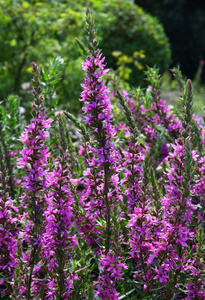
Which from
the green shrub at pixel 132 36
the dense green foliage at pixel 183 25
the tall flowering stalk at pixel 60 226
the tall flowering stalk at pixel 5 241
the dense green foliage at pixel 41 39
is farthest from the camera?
the dense green foliage at pixel 183 25

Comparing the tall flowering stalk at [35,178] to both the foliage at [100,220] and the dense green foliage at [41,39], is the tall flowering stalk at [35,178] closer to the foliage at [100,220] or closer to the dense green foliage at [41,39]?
the foliage at [100,220]

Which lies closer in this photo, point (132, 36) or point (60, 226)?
point (60, 226)

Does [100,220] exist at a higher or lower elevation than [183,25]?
higher

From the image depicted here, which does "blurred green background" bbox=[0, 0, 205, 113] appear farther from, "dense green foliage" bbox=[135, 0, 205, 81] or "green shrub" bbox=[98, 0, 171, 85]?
"dense green foliage" bbox=[135, 0, 205, 81]

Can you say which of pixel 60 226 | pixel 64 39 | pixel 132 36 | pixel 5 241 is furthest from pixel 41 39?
pixel 60 226

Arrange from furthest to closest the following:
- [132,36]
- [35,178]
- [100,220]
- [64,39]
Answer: [132,36] < [64,39] < [100,220] < [35,178]

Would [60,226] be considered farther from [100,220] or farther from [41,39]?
[41,39]

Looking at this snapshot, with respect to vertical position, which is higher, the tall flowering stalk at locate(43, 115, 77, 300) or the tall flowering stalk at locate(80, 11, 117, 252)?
the tall flowering stalk at locate(80, 11, 117, 252)

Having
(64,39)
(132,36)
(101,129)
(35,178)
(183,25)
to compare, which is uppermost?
(101,129)

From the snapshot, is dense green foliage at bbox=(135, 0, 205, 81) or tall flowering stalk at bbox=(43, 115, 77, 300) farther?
dense green foliage at bbox=(135, 0, 205, 81)

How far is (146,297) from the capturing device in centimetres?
188

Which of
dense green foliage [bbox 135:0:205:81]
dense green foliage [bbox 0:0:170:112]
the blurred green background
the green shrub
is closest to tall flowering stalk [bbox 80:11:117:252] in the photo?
the blurred green background

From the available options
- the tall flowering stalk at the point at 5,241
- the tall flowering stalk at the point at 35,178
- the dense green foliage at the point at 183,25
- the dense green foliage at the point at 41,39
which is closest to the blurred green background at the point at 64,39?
the dense green foliage at the point at 41,39

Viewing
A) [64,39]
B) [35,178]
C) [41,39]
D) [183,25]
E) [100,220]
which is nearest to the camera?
[35,178]
